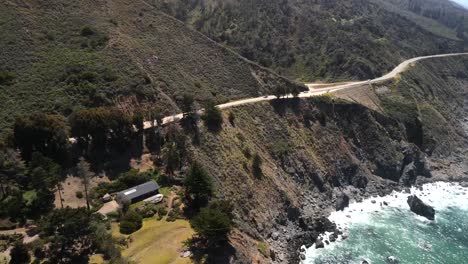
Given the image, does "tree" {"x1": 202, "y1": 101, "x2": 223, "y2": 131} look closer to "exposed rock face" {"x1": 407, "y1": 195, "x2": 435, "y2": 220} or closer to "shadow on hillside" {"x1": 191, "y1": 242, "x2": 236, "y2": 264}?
"shadow on hillside" {"x1": 191, "y1": 242, "x2": 236, "y2": 264}

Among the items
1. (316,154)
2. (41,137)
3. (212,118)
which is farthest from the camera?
(316,154)

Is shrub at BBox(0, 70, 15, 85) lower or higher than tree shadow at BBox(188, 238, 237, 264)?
higher

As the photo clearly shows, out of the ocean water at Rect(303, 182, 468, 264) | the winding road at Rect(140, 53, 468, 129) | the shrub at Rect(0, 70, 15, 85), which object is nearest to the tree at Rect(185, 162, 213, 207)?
the winding road at Rect(140, 53, 468, 129)

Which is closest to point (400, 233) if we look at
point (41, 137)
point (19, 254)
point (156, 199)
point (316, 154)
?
point (316, 154)

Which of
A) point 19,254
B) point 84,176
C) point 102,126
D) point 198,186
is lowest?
point 19,254

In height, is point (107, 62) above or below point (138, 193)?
above

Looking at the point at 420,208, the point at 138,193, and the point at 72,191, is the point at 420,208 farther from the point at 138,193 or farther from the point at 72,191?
the point at 72,191

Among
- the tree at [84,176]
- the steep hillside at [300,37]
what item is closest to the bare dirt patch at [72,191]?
the tree at [84,176]
